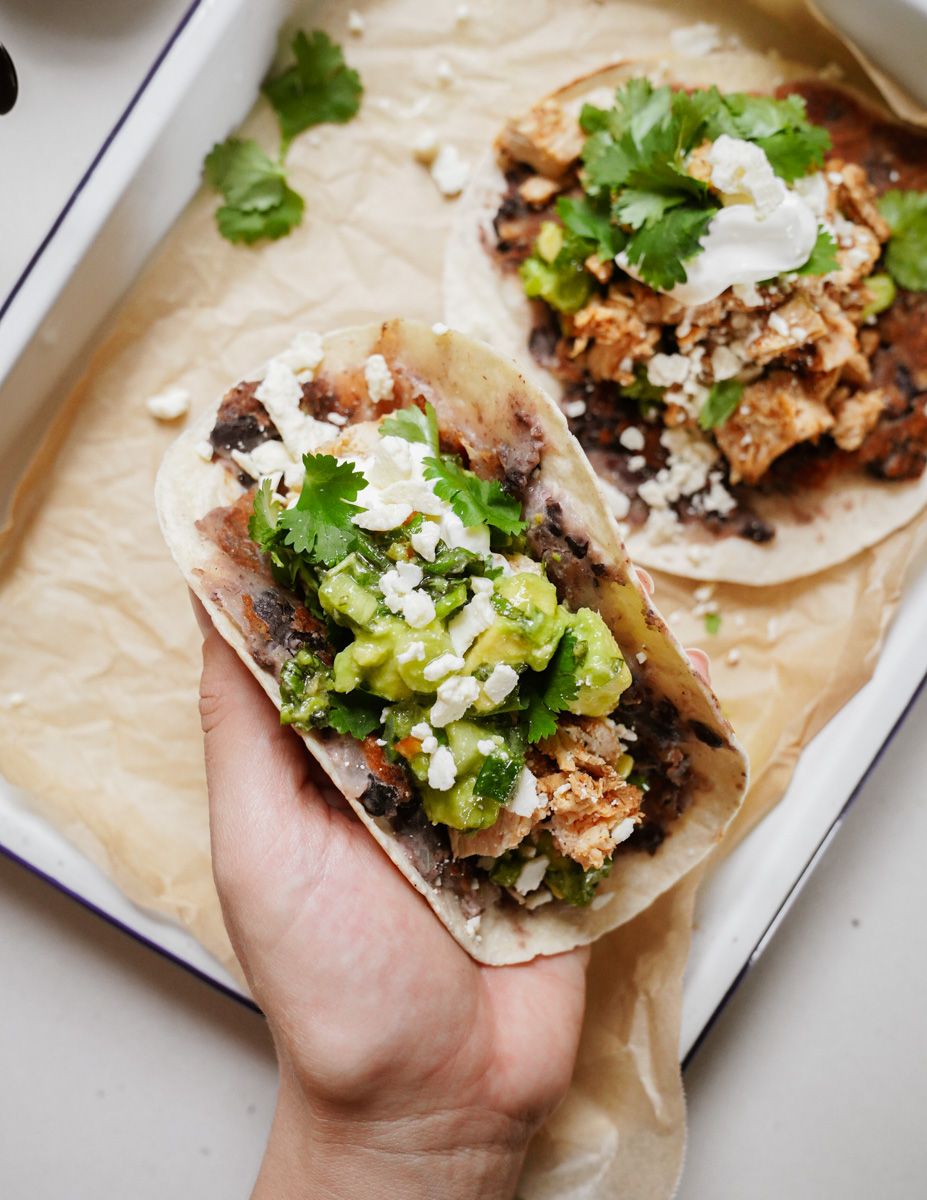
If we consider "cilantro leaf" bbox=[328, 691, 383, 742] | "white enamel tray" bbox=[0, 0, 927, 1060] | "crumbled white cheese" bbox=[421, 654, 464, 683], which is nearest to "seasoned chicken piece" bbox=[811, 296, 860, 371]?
"white enamel tray" bbox=[0, 0, 927, 1060]

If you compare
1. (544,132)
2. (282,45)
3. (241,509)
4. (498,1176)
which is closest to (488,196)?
(544,132)

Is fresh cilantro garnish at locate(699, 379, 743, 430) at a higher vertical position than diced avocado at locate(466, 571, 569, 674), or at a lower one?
higher

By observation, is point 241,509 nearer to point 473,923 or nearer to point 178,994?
point 473,923

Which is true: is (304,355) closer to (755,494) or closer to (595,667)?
(595,667)

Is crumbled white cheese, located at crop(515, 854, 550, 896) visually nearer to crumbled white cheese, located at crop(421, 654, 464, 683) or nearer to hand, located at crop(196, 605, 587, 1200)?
hand, located at crop(196, 605, 587, 1200)

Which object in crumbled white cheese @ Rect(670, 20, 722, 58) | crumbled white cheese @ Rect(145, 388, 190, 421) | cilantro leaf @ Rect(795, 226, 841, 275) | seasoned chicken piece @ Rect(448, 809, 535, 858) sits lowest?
crumbled white cheese @ Rect(145, 388, 190, 421)

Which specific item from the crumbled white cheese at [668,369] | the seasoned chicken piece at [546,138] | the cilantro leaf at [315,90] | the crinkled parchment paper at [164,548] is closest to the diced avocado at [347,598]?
the crinkled parchment paper at [164,548]

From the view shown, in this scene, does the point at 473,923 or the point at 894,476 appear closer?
the point at 473,923
